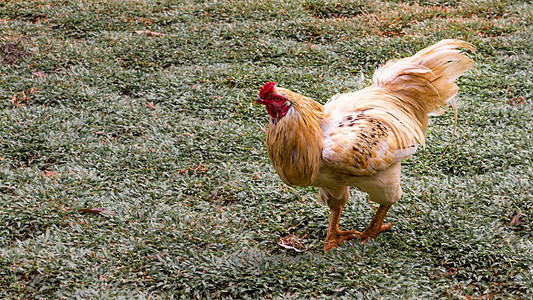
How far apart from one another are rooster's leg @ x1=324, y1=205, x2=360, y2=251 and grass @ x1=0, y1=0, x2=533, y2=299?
0.30 ft

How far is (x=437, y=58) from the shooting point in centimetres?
376

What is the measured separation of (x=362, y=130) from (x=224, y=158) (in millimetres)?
2101

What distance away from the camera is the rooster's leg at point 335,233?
3962 millimetres

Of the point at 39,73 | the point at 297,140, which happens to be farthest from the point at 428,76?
the point at 39,73

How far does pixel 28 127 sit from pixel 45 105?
23.9 inches

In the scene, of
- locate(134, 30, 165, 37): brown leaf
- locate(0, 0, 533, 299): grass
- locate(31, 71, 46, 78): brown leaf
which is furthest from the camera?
locate(134, 30, 165, 37): brown leaf

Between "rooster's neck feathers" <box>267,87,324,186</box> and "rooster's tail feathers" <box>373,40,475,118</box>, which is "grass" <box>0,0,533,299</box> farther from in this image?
"rooster's tail feathers" <box>373,40,475,118</box>

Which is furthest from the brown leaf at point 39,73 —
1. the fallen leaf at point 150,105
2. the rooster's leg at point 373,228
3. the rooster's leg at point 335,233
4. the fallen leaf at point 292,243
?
the rooster's leg at point 373,228

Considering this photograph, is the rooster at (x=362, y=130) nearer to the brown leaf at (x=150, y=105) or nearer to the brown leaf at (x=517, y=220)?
the brown leaf at (x=517, y=220)

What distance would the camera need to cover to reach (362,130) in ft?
11.3

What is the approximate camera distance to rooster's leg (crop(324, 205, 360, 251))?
3962 mm

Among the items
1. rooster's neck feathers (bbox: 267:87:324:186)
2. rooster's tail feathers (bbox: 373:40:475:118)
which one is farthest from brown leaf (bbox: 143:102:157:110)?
rooster's tail feathers (bbox: 373:40:475:118)

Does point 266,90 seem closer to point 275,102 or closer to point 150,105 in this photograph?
point 275,102

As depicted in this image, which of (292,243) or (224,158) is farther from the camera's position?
(224,158)
